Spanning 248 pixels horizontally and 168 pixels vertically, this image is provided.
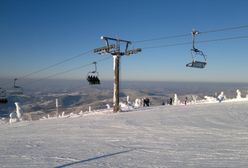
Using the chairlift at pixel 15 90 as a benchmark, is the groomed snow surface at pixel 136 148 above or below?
below

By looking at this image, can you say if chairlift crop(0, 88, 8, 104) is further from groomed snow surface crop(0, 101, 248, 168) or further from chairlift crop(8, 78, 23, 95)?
groomed snow surface crop(0, 101, 248, 168)

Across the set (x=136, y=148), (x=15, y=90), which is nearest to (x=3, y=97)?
(x=15, y=90)

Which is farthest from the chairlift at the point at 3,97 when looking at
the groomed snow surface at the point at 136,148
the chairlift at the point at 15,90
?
the groomed snow surface at the point at 136,148

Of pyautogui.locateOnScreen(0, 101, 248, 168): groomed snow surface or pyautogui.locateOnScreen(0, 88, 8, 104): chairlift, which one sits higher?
pyautogui.locateOnScreen(0, 88, 8, 104): chairlift

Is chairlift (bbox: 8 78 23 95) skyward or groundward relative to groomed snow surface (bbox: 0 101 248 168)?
skyward

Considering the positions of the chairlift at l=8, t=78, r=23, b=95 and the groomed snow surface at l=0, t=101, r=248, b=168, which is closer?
the groomed snow surface at l=0, t=101, r=248, b=168

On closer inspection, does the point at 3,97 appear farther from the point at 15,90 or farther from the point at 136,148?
the point at 136,148

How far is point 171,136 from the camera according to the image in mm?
16344

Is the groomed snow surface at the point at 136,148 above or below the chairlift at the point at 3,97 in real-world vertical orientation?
below

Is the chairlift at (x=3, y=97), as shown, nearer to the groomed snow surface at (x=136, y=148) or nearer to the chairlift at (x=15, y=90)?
the chairlift at (x=15, y=90)

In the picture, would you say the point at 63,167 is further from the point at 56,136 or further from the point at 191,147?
the point at 56,136

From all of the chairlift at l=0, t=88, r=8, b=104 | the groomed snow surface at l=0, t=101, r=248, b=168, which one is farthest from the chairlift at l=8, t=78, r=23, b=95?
the groomed snow surface at l=0, t=101, r=248, b=168

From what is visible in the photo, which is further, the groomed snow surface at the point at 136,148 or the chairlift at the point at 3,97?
the chairlift at the point at 3,97

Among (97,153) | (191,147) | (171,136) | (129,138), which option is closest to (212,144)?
(191,147)
